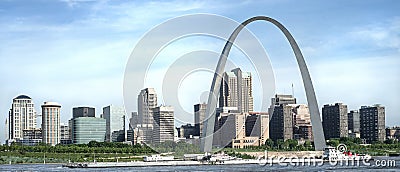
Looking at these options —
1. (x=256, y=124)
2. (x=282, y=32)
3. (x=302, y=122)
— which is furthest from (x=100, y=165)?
(x=302, y=122)

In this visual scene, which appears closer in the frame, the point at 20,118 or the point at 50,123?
the point at 50,123

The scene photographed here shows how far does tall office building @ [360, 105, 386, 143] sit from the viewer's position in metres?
135

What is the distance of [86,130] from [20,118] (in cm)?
3839

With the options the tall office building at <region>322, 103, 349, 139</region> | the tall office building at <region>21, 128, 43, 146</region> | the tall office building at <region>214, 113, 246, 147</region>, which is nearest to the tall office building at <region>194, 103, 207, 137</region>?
the tall office building at <region>214, 113, 246, 147</region>

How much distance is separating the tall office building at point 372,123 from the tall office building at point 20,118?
81.7 metres

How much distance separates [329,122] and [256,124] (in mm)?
21802

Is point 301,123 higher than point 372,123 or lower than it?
higher

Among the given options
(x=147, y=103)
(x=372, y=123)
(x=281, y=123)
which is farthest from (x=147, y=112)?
(x=372, y=123)

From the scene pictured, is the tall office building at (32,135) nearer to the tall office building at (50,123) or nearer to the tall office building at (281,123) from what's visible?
the tall office building at (50,123)

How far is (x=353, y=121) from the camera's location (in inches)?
5635

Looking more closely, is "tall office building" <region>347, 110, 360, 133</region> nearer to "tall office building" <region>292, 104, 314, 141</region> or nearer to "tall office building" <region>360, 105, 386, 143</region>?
"tall office building" <region>360, 105, 386, 143</region>

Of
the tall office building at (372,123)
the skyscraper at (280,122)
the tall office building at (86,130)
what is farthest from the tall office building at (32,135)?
the tall office building at (372,123)

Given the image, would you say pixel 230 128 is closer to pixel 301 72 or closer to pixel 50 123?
pixel 50 123

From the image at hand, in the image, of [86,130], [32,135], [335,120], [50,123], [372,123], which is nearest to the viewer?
[335,120]
